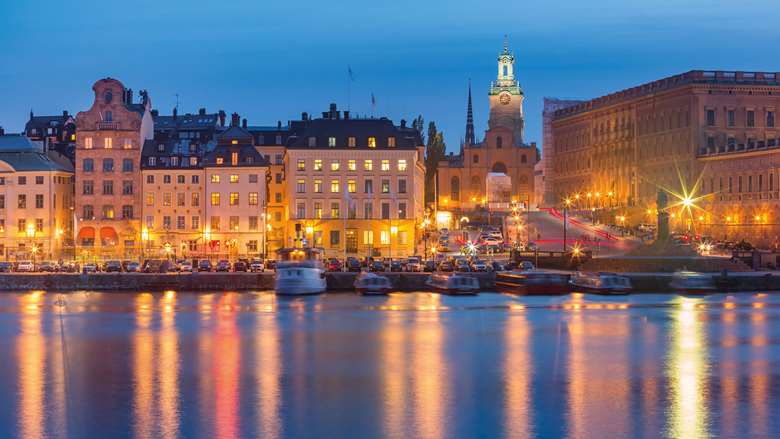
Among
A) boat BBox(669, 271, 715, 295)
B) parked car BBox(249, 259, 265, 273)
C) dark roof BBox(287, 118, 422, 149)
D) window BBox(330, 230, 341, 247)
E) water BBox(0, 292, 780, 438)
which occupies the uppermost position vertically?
dark roof BBox(287, 118, 422, 149)

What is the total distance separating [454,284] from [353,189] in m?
36.7

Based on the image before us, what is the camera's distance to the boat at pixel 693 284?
308 ft

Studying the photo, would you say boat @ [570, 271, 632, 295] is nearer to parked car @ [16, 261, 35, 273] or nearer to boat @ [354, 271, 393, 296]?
boat @ [354, 271, 393, 296]

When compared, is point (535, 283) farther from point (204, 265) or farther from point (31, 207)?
point (31, 207)

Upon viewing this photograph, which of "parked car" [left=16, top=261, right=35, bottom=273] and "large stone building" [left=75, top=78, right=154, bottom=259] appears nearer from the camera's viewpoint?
"parked car" [left=16, top=261, right=35, bottom=273]

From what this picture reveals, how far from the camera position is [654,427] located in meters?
41.8

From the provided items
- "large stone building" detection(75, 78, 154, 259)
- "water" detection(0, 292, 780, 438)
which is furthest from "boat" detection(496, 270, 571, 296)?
"large stone building" detection(75, 78, 154, 259)

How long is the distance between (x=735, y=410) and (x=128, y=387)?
72.5 feet

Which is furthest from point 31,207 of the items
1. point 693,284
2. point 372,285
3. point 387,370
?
point 387,370

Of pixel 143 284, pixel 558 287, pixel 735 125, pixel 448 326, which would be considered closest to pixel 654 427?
pixel 448 326

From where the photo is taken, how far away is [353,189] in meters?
127

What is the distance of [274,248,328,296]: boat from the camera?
91.2 meters

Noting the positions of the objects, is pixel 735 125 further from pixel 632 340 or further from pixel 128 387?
pixel 128 387

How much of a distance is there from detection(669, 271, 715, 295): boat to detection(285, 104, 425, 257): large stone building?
36.1 meters
